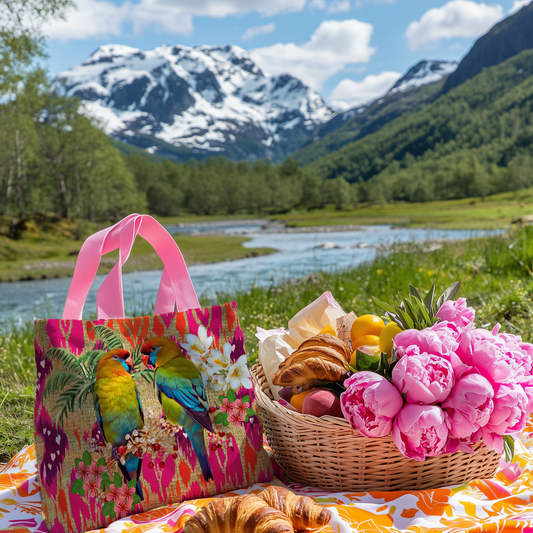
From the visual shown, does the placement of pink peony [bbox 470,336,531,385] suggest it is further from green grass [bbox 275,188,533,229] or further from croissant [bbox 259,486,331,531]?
green grass [bbox 275,188,533,229]

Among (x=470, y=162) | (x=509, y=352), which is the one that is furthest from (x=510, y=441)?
(x=470, y=162)

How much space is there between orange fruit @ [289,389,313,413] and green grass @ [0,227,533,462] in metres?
1.67

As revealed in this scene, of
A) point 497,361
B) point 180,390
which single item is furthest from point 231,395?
point 497,361

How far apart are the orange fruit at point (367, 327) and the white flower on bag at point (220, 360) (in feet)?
1.85

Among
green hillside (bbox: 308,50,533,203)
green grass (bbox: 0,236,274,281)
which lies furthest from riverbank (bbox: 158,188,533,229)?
green hillside (bbox: 308,50,533,203)

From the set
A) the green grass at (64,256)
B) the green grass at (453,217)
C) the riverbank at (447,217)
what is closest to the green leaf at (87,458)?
the green grass at (64,256)

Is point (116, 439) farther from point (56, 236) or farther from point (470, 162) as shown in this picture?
point (470, 162)

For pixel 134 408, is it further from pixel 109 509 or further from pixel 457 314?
pixel 457 314

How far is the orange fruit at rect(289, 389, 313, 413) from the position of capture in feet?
5.38

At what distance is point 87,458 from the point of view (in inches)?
54.9

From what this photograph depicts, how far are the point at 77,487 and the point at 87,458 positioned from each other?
3.5 inches

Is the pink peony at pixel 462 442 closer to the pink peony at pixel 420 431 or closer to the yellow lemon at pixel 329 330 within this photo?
the pink peony at pixel 420 431

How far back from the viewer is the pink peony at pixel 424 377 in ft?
4.20

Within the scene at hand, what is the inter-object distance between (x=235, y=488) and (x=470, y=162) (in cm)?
9976
